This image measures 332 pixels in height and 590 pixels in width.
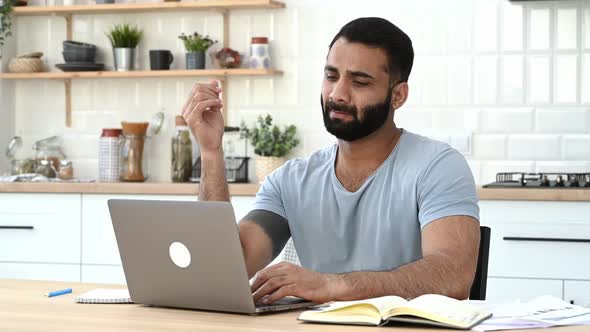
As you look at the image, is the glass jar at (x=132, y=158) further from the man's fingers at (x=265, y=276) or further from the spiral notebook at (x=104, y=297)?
the man's fingers at (x=265, y=276)

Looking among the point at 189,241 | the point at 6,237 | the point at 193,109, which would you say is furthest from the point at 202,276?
the point at 6,237

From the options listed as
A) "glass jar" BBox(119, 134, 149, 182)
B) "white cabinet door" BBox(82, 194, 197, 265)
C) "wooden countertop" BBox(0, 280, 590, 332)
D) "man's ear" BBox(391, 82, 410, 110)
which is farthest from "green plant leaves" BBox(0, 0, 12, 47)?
"wooden countertop" BBox(0, 280, 590, 332)

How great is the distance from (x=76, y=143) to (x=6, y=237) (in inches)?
28.5

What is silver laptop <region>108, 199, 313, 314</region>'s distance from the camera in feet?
6.09

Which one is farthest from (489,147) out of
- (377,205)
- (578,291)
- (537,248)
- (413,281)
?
(413,281)

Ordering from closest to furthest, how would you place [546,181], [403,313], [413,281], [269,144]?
1. [403,313]
2. [413,281]
3. [546,181]
4. [269,144]

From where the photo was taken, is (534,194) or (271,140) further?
(271,140)

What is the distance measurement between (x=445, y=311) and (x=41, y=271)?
303 cm

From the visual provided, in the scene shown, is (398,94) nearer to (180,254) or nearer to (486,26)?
(180,254)

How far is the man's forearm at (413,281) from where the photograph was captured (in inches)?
78.4

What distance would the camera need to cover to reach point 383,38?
250cm

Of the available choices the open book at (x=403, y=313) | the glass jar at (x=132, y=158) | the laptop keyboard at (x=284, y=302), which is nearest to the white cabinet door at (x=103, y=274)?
the glass jar at (x=132, y=158)

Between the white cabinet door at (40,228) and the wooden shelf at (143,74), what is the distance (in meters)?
0.67

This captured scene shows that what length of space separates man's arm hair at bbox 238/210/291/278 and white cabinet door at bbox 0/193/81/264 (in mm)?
2040
